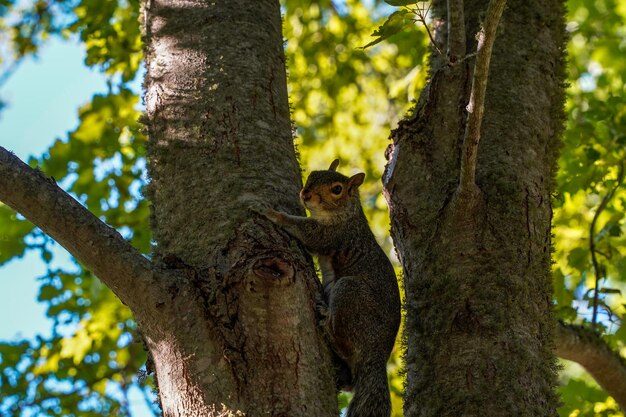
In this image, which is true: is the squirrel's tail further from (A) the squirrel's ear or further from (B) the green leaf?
(A) the squirrel's ear

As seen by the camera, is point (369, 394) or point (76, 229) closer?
point (76, 229)

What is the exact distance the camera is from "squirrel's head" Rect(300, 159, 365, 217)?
3.98 metres

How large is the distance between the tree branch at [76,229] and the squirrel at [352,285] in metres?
0.55

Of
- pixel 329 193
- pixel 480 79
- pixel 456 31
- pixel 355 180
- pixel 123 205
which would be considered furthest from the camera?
pixel 123 205

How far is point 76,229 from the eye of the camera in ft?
7.15

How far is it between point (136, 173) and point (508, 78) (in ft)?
10.7

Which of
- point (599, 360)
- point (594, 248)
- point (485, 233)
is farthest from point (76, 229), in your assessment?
point (594, 248)

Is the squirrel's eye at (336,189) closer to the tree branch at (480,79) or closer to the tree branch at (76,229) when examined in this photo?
the tree branch at (480,79)

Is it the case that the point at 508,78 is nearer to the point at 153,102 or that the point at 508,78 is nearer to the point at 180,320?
the point at 153,102

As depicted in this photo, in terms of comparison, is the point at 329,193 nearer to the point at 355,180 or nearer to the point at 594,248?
the point at 355,180

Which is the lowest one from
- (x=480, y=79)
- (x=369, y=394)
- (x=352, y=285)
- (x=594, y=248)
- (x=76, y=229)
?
(x=369, y=394)

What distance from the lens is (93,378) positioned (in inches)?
229

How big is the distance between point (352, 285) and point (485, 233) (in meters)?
0.85

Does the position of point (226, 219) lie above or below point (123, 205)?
below
